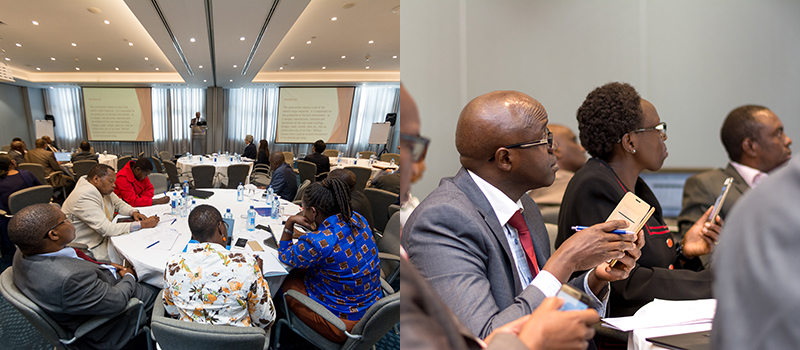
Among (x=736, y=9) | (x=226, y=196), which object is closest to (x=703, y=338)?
(x=736, y=9)

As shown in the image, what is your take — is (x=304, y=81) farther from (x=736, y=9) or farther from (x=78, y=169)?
(x=736, y=9)

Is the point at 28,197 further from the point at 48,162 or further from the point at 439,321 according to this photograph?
the point at 439,321

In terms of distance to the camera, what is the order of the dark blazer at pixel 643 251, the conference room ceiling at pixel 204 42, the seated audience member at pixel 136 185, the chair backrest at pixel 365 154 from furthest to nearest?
1. the chair backrest at pixel 365 154
2. the seated audience member at pixel 136 185
3. the conference room ceiling at pixel 204 42
4. the dark blazer at pixel 643 251

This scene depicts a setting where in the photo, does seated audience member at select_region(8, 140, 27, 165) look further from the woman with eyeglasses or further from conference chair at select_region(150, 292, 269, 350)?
the woman with eyeglasses

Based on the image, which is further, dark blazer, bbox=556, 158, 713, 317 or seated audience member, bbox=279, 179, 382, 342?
seated audience member, bbox=279, 179, 382, 342

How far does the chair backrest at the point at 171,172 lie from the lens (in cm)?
392

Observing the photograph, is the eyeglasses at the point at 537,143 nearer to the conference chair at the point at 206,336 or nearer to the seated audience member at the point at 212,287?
the conference chair at the point at 206,336

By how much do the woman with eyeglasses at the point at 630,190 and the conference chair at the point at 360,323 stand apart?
31.3 inches

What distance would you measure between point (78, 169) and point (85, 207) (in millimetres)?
690

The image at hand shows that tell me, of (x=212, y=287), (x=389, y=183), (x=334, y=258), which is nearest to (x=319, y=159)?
(x=389, y=183)

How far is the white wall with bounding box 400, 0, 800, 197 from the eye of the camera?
2.08 meters

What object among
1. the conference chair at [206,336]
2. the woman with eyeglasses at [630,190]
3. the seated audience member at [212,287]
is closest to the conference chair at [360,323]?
the seated audience member at [212,287]

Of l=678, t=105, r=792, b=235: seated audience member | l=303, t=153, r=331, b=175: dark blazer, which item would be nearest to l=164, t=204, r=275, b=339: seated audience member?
l=303, t=153, r=331, b=175: dark blazer

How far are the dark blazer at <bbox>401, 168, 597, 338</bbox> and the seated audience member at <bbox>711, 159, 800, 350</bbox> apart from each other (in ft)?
2.31
